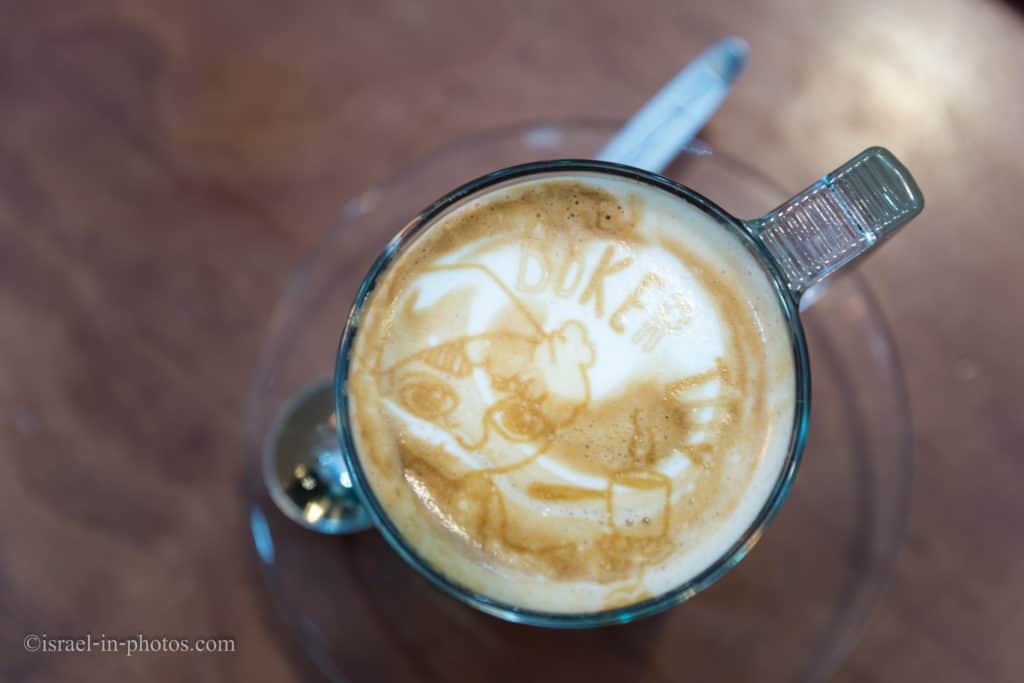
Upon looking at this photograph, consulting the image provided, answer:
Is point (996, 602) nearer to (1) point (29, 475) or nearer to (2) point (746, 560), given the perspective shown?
(2) point (746, 560)

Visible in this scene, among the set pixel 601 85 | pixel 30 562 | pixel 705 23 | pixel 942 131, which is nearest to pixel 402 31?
pixel 601 85

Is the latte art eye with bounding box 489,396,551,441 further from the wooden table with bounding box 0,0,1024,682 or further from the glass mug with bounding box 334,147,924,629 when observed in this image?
the wooden table with bounding box 0,0,1024,682

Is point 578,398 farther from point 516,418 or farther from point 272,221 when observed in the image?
point 272,221

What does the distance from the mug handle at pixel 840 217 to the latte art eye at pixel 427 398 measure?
0.98 ft

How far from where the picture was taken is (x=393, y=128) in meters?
0.90

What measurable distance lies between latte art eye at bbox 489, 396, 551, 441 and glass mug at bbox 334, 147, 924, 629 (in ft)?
0.41

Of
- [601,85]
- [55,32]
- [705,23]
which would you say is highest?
[705,23]

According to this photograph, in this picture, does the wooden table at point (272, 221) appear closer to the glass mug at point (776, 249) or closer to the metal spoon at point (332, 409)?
the metal spoon at point (332, 409)

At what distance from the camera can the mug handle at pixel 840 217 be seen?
63 cm

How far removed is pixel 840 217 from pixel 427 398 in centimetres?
38

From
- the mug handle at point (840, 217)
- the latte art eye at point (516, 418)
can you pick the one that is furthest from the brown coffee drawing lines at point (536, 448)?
the mug handle at point (840, 217)

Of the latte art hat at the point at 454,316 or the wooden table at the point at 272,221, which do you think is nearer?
the latte art hat at the point at 454,316

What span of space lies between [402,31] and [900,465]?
766 millimetres

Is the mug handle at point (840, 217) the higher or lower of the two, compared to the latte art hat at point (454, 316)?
higher
